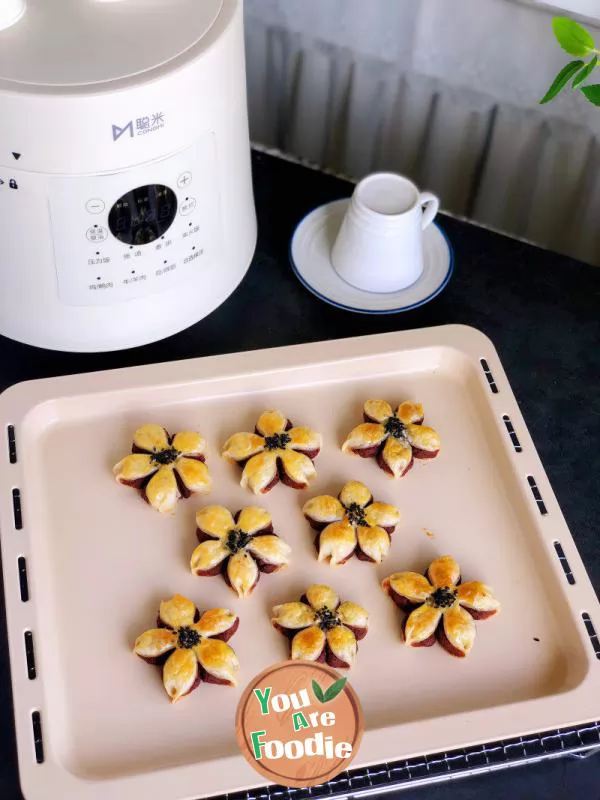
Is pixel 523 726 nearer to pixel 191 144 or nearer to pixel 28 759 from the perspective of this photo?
pixel 28 759

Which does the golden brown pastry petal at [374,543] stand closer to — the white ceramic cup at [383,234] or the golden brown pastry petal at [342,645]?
the golden brown pastry petal at [342,645]

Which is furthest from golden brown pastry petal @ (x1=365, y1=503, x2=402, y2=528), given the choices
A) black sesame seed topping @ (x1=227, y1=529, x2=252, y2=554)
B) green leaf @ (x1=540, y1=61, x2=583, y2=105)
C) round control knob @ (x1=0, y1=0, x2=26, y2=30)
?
round control knob @ (x1=0, y1=0, x2=26, y2=30)

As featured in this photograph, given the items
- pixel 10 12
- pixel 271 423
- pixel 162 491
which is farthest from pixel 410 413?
pixel 10 12

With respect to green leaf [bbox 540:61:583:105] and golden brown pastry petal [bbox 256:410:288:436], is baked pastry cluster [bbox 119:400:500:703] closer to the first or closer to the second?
golden brown pastry petal [bbox 256:410:288:436]

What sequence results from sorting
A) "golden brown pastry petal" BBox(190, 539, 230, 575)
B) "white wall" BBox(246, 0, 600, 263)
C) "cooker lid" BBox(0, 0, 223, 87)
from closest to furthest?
"cooker lid" BBox(0, 0, 223, 87)
"golden brown pastry petal" BBox(190, 539, 230, 575)
"white wall" BBox(246, 0, 600, 263)

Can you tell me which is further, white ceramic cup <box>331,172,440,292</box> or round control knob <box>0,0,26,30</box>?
white ceramic cup <box>331,172,440,292</box>

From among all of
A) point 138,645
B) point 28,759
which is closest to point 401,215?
point 138,645
